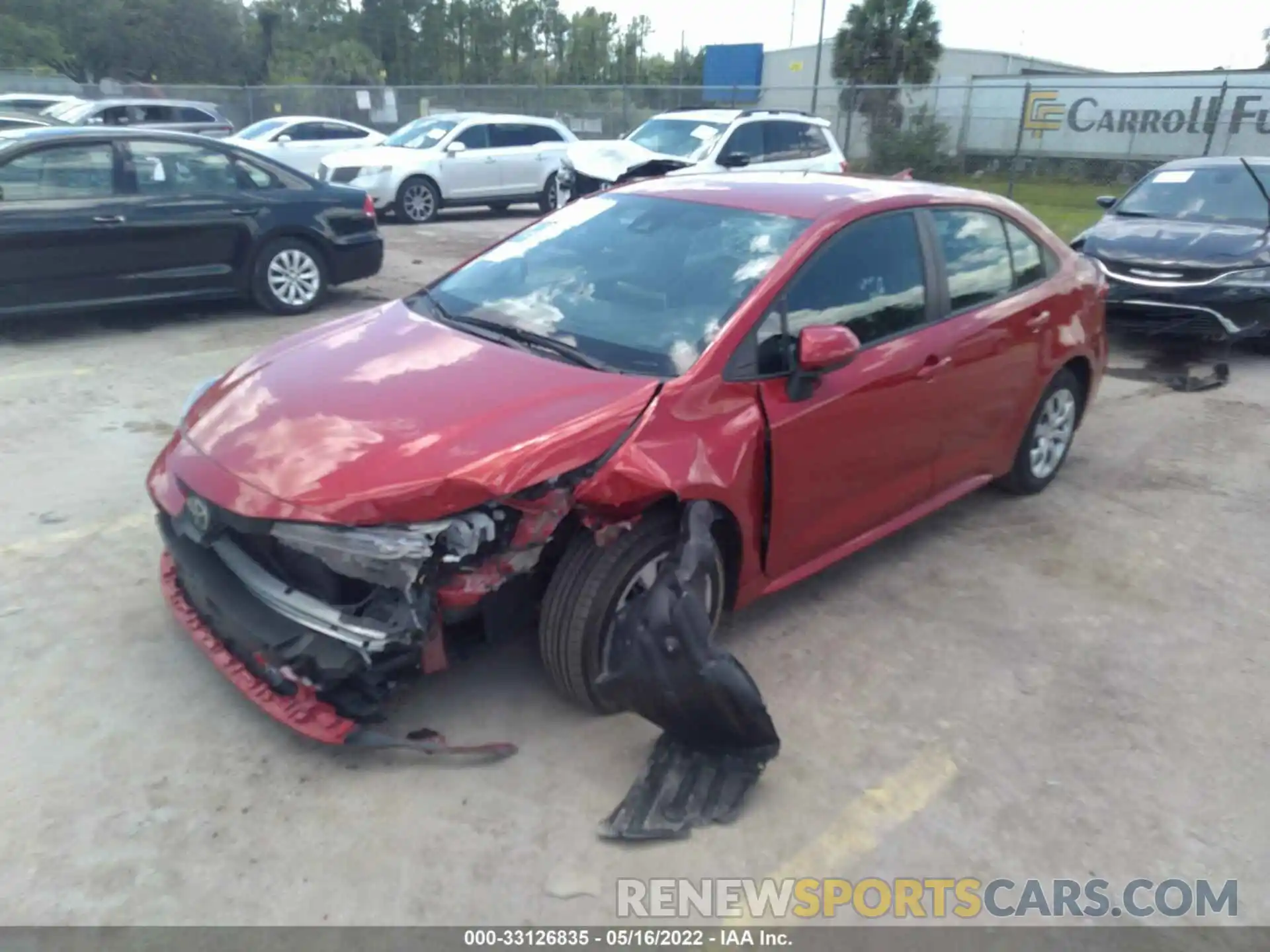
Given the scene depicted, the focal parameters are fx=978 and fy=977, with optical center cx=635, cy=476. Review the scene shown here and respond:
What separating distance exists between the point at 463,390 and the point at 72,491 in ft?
9.18

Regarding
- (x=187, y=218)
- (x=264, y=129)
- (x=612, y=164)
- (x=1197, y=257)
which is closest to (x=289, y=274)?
(x=187, y=218)

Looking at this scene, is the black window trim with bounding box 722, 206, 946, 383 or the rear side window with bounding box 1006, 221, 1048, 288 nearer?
the black window trim with bounding box 722, 206, 946, 383

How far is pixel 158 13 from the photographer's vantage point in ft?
166

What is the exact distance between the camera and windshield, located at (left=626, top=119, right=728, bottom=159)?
12.9 meters

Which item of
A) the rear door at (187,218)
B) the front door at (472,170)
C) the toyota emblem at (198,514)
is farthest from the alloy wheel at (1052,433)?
the front door at (472,170)

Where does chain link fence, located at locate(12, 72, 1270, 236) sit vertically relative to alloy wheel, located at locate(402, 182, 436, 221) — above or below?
above

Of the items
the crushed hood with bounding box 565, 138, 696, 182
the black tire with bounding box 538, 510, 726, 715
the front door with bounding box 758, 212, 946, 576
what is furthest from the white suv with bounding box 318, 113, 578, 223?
the black tire with bounding box 538, 510, 726, 715

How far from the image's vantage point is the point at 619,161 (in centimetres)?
1287

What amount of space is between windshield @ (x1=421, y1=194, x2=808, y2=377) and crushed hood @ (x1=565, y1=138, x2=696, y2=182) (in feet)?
27.5

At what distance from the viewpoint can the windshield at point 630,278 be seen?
3.46 m

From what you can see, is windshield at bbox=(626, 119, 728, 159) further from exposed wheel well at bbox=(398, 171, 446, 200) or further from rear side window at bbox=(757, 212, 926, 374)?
rear side window at bbox=(757, 212, 926, 374)

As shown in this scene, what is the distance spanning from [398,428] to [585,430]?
0.58m

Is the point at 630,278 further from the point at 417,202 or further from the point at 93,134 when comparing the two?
the point at 417,202

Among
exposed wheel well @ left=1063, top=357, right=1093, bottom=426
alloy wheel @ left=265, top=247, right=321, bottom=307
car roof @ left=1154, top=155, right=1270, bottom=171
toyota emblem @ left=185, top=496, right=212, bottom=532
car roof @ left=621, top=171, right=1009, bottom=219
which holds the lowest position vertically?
alloy wheel @ left=265, top=247, right=321, bottom=307
